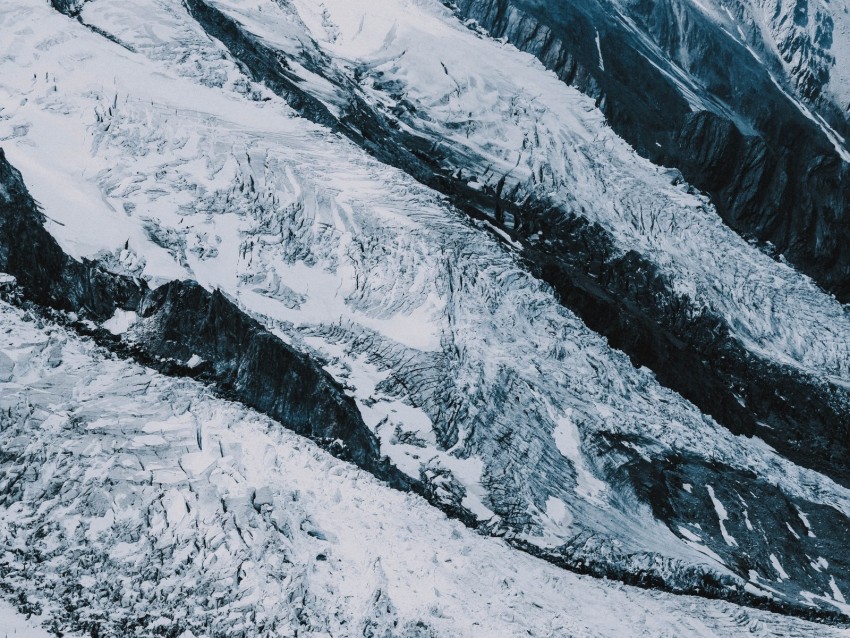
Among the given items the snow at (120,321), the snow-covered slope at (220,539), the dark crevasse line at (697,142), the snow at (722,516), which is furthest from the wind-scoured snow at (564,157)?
the snow at (120,321)

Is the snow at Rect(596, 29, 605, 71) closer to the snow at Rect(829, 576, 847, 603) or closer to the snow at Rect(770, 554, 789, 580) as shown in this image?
the snow at Rect(770, 554, 789, 580)

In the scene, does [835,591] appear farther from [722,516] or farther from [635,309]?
[635,309]

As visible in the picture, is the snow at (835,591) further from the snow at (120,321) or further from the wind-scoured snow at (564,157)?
the snow at (120,321)

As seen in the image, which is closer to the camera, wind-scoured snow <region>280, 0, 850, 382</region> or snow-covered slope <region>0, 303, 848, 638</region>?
snow-covered slope <region>0, 303, 848, 638</region>

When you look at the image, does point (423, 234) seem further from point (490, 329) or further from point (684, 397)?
point (684, 397)

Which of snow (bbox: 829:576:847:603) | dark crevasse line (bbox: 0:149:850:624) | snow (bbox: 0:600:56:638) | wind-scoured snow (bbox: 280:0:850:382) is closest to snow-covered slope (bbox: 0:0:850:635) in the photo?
snow (bbox: 829:576:847:603)

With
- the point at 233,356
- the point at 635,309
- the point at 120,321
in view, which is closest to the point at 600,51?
the point at 635,309

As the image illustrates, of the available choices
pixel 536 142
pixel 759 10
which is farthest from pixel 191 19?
pixel 759 10
